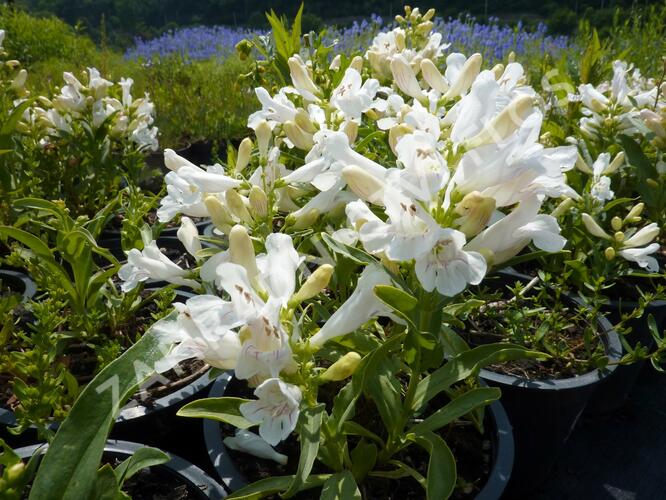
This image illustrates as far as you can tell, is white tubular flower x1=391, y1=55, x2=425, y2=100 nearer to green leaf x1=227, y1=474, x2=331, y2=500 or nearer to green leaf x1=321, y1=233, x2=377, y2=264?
green leaf x1=321, y1=233, x2=377, y2=264

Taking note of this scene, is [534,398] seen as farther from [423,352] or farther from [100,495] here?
[100,495]

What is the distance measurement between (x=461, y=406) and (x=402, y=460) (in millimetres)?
348

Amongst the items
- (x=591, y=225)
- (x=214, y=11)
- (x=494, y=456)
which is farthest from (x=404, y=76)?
(x=214, y=11)

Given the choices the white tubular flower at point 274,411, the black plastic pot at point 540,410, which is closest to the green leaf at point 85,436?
the white tubular flower at point 274,411

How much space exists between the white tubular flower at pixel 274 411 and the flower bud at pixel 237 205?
1.22 feet

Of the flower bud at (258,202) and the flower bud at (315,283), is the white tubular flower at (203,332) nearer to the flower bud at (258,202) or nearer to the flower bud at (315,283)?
the flower bud at (315,283)

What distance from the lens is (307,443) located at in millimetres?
853

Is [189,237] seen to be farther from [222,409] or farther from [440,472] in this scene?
[440,472]

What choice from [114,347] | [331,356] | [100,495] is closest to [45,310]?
[114,347]

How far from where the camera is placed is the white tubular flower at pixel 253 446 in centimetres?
120

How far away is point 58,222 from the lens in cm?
160

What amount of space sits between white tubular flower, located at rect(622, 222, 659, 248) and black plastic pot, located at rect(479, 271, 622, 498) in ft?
0.90

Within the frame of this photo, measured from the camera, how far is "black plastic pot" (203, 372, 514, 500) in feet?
3.66

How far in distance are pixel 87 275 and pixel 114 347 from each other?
363 millimetres
